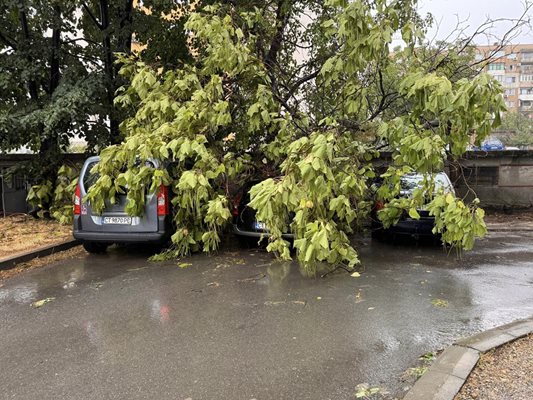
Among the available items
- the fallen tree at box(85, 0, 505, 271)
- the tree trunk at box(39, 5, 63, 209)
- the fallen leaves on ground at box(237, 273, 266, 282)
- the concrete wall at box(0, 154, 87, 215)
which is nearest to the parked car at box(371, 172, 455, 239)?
the fallen tree at box(85, 0, 505, 271)

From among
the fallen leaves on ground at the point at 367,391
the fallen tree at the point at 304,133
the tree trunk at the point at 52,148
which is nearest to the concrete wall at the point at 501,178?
the fallen tree at the point at 304,133

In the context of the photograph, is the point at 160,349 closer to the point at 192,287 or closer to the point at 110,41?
the point at 192,287

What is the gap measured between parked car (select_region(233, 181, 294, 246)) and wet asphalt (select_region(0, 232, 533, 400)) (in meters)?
0.57

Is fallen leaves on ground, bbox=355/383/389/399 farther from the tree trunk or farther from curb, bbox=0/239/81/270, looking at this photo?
the tree trunk

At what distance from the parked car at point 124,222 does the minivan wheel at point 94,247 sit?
57cm

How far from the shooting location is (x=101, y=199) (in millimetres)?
7445

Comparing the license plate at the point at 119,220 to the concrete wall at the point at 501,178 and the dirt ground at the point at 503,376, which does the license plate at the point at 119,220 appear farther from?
the concrete wall at the point at 501,178

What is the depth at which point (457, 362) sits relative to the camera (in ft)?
12.2

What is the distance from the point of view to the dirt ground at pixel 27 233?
838 centimetres

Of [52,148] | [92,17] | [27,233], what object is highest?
[92,17]

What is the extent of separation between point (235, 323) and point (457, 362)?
2.22 m

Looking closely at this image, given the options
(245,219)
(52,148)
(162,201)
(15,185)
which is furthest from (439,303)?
(15,185)

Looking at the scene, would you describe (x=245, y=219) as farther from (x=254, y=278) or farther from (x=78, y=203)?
(x=78, y=203)

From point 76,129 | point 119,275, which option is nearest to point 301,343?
point 119,275
